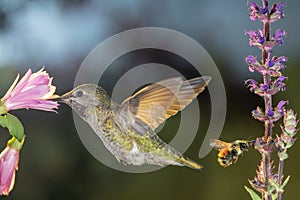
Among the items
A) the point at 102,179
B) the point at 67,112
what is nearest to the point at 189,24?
the point at 67,112

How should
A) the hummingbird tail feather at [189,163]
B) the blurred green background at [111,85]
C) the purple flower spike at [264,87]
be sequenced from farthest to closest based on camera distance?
the blurred green background at [111,85] → the hummingbird tail feather at [189,163] → the purple flower spike at [264,87]

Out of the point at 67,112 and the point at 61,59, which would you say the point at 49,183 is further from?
the point at 61,59

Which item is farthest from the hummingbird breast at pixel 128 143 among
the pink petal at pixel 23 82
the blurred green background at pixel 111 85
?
the blurred green background at pixel 111 85

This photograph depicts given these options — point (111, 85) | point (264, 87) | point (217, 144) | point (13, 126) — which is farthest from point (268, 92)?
point (111, 85)

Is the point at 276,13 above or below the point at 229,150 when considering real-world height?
above

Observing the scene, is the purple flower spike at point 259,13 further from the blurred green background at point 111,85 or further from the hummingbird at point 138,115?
the blurred green background at point 111,85

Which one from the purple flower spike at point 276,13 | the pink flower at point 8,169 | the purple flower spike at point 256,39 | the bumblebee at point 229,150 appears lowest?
the pink flower at point 8,169

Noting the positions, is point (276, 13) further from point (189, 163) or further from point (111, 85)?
point (111, 85)
